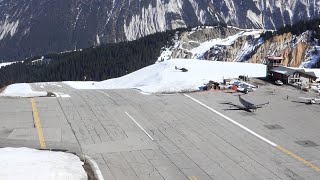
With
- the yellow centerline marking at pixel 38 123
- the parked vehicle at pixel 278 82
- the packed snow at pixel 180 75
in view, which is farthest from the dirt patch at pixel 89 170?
the parked vehicle at pixel 278 82

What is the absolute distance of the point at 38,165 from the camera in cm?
2844

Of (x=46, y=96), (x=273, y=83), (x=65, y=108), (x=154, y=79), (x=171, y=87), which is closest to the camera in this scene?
(x=65, y=108)

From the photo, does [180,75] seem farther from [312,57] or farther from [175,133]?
[312,57]

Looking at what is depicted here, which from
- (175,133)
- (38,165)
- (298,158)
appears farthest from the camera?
(175,133)

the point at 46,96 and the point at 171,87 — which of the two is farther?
the point at 171,87

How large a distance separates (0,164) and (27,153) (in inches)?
136

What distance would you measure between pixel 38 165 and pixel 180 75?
→ 46.5m

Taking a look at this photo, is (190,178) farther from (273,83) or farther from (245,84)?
(273,83)

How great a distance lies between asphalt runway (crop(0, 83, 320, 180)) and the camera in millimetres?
30328

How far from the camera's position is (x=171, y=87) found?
60031mm

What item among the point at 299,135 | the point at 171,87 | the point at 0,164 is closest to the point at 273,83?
Answer: the point at 171,87

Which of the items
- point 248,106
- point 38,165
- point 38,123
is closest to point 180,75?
point 248,106

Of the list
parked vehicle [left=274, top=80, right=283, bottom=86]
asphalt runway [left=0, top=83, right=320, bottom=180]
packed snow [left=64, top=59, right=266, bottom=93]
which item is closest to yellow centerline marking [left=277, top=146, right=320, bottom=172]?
asphalt runway [left=0, top=83, right=320, bottom=180]

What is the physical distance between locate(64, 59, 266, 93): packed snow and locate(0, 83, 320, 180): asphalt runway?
5.38 m
